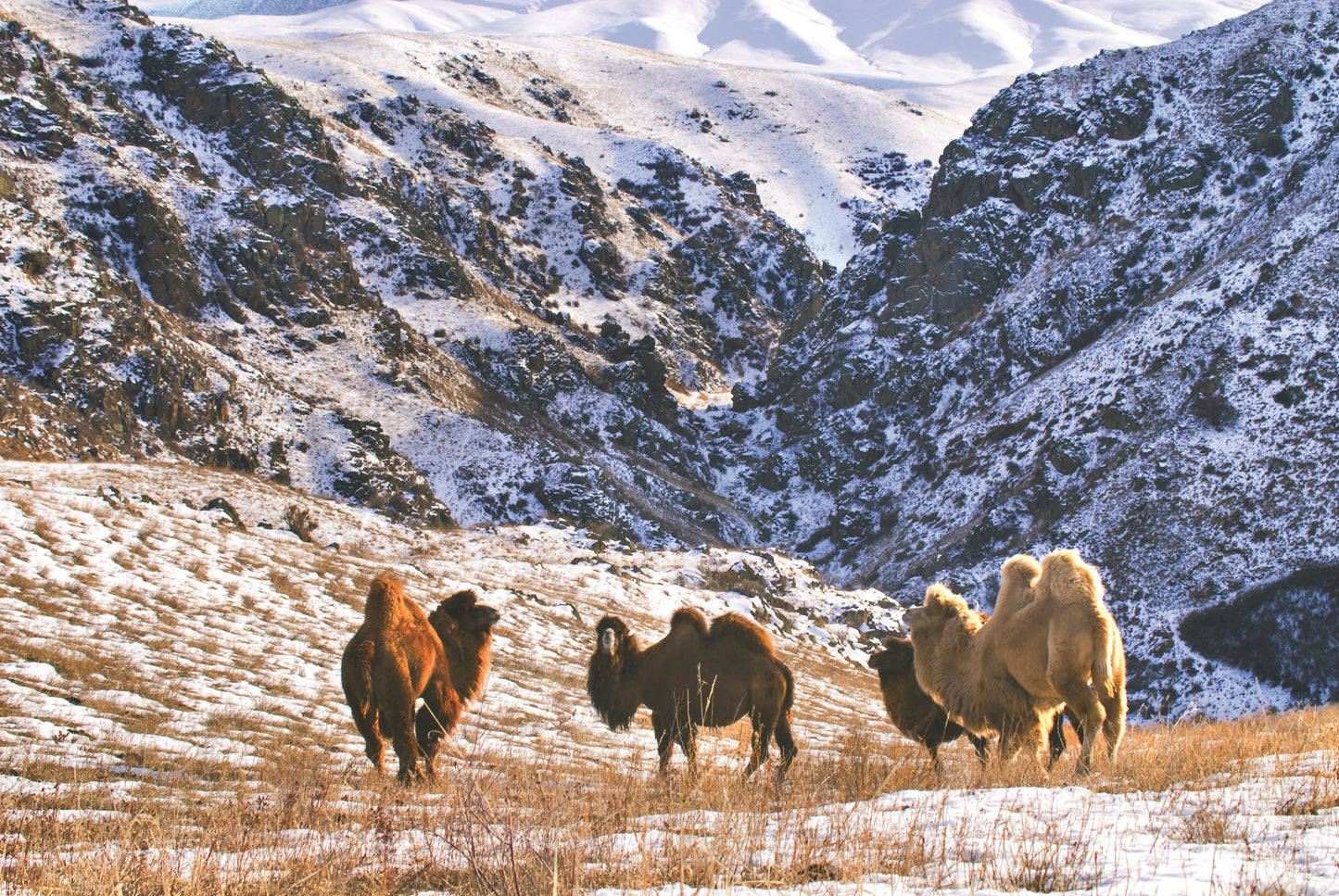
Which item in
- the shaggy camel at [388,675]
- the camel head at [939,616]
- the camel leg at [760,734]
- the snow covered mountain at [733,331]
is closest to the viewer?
the shaggy camel at [388,675]

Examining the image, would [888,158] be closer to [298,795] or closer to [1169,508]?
[1169,508]

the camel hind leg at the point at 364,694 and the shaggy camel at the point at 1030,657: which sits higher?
the shaggy camel at the point at 1030,657

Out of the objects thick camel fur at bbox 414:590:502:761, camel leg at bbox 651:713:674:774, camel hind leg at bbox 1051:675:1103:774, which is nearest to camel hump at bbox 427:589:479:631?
thick camel fur at bbox 414:590:502:761

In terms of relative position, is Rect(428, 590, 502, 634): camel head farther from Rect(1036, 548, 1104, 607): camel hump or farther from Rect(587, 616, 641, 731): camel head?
Rect(1036, 548, 1104, 607): camel hump

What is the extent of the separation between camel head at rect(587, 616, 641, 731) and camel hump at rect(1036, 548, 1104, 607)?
4014 mm

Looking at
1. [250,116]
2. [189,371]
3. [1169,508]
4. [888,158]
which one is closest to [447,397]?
[189,371]

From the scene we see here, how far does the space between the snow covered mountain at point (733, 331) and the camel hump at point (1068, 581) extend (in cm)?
3884

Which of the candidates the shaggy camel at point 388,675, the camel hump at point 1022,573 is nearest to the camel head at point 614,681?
the shaggy camel at point 388,675

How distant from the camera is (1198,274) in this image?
63.1m

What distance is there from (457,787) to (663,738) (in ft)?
10.7

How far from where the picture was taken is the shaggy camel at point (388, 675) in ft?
23.7

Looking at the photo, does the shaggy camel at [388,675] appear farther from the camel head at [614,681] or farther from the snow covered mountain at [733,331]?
the snow covered mountain at [733,331]

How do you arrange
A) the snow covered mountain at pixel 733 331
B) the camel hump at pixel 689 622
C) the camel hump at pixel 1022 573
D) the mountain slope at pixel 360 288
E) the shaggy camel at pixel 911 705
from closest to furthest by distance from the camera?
1. the camel hump at pixel 1022 573
2. the camel hump at pixel 689 622
3. the shaggy camel at pixel 911 705
4. the snow covered mountain at pixel 733 331
5. the mountain slope at pixel 360 288

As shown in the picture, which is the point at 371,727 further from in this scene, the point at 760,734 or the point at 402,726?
the point at 760,734
